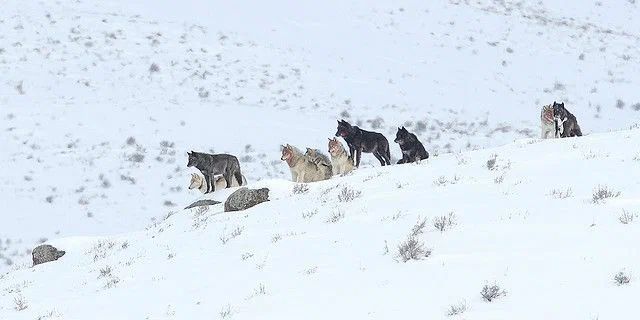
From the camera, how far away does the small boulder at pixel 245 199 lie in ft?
37.8

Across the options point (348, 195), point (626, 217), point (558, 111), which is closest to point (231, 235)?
point (348, 195)

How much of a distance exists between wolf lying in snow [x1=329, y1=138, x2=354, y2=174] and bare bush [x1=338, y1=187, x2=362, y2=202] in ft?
13.8

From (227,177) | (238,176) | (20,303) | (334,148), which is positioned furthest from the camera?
(238,176)

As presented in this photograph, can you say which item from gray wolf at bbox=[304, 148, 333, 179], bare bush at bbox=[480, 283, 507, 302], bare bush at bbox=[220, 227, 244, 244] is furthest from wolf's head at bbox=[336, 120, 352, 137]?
bare bush at bbox=[480, 283, 507, 302]

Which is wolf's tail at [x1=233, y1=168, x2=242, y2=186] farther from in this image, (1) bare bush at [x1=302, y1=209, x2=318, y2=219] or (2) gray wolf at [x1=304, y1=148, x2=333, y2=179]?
(1) bare bush at [x1=302, y1=209, x2=318, y2=219]

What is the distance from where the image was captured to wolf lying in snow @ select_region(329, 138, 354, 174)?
44.7ft

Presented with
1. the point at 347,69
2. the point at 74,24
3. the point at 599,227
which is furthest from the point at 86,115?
the point at 599,227

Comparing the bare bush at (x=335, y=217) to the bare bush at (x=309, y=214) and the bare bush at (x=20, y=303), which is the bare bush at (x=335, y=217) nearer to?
the bare bush at (x=309, y=214)

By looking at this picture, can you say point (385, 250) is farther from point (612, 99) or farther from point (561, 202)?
point (612, 99)

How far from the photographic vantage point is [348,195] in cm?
915

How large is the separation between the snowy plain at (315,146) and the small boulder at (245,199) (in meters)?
0.39

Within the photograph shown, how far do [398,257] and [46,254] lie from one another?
8384 mm

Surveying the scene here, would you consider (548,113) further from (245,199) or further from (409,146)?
(245,199)

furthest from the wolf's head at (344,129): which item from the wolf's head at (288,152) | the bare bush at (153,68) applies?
the bare bush at (153,68)
